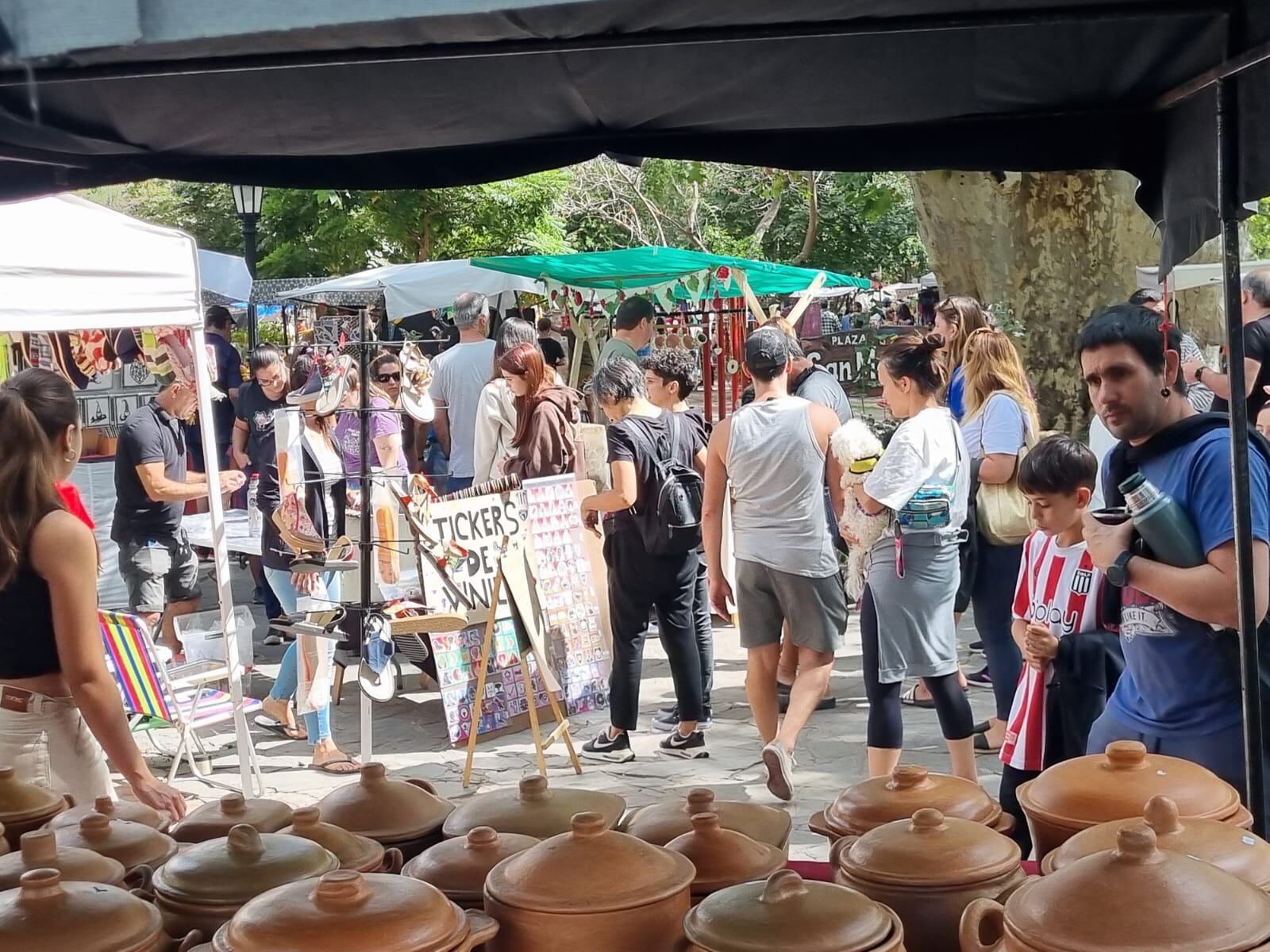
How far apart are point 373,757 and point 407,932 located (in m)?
4.55

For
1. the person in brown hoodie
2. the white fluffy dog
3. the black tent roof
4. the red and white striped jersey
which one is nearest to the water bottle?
the black tent roof

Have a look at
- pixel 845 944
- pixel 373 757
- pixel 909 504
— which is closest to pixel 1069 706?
pixel 909 504

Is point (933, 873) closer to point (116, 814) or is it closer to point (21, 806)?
point (116, 814)

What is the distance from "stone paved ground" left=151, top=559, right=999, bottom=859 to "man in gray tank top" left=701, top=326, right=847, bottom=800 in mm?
313

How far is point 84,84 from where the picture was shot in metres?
2.35

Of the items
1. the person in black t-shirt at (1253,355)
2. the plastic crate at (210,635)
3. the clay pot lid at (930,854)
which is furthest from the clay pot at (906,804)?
the person in black t-shirt at (1253,355)

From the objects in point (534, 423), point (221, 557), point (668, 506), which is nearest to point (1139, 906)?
point (221, 557)

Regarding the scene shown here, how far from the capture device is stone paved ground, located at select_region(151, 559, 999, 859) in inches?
207

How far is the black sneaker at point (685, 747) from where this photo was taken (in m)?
5.70

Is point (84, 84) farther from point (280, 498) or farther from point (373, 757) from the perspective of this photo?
point (373, 757)

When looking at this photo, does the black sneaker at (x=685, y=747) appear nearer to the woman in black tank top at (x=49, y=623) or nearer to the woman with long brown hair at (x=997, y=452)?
the woman with long brown hair at (x=997, y=452)

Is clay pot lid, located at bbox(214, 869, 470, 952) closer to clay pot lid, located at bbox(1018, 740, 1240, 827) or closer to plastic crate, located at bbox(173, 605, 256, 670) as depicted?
clay pot lid, located at bbox(1018, 740, 1240, 827)

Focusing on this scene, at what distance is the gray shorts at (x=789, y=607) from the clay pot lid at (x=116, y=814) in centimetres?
321

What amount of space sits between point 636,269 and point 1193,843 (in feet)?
34.0
